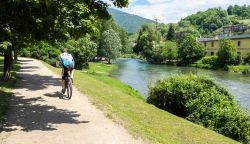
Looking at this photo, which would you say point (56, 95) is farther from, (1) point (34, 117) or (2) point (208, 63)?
(2) point (208, 63)

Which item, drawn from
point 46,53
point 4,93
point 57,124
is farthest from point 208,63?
point 57,124

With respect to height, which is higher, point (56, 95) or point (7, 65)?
point (7, 65)

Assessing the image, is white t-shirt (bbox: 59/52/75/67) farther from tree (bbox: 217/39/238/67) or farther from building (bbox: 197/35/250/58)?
building (bbox: 197/35/250/58)

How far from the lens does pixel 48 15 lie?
A: 15.4 m

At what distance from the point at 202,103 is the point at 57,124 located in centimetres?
986

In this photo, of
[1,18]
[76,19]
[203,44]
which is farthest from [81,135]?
[203,44]

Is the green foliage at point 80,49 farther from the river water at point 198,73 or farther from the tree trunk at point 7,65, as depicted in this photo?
the tree trunk at point 7,65

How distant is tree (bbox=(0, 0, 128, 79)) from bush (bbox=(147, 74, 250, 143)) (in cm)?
689

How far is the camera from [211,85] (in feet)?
75.6

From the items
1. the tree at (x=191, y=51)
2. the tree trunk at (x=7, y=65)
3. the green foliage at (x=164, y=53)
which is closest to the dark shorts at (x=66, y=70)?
the tree trunk at (x=7, y=65)

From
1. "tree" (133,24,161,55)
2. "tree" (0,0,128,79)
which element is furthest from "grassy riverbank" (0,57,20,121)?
"tree" (133,24,161,55)

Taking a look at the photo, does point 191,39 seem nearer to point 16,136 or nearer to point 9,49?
point 9,49

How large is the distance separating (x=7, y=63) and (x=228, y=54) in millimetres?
77024

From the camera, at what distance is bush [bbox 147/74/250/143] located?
1902 cm
